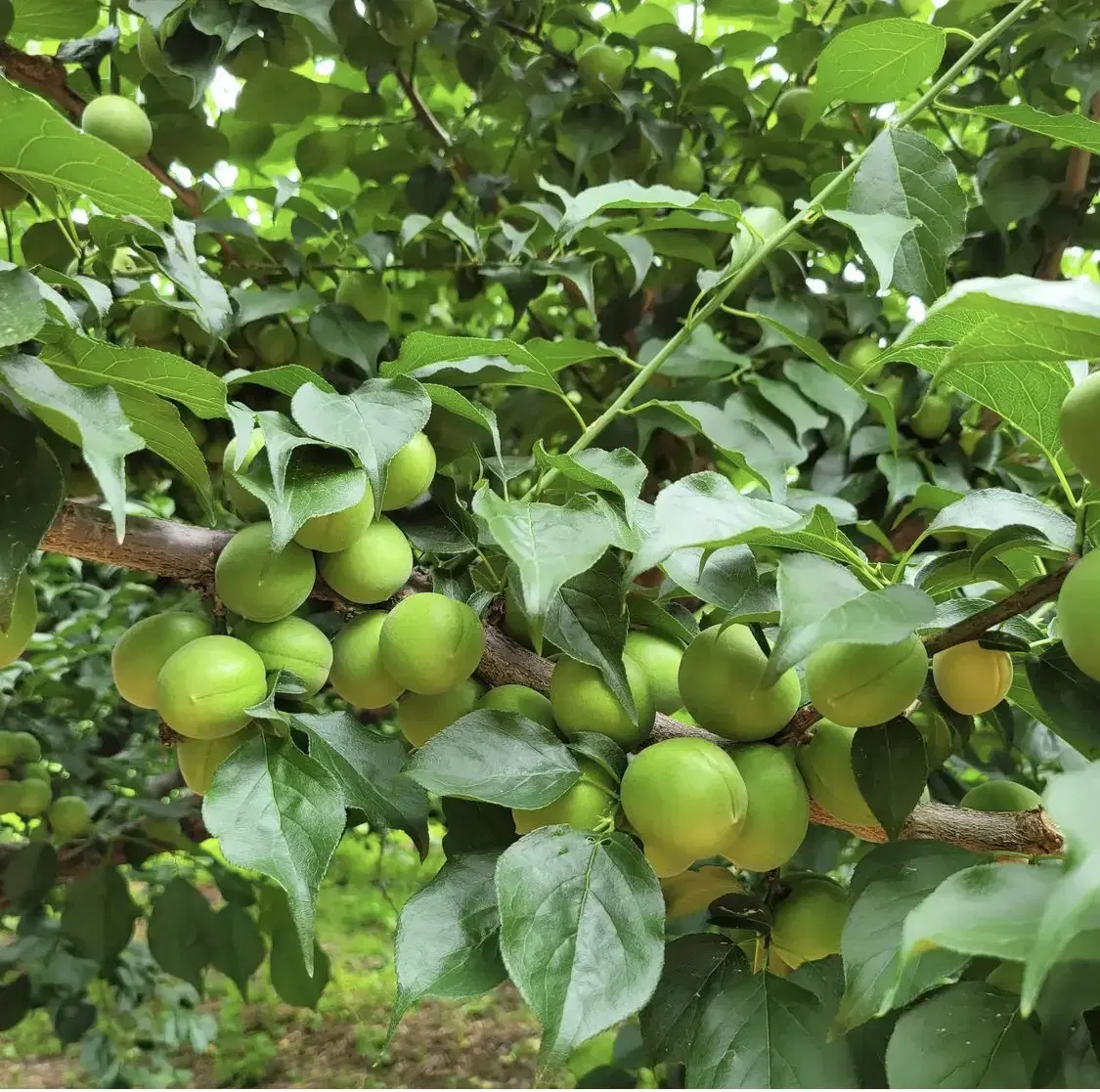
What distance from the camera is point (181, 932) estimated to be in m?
1.26

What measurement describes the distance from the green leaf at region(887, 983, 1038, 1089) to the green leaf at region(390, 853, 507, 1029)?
194 millimetres

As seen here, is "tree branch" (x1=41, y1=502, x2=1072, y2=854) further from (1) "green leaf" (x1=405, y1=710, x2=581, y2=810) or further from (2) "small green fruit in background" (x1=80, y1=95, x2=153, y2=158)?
(2) "small green fruit in background" (x1=80, y1=95, x2=153, y2=158)

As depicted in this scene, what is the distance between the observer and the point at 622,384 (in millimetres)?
1260

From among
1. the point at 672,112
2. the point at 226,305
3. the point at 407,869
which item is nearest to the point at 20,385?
the point at 226,305

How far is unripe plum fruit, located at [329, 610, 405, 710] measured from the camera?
2.03ft

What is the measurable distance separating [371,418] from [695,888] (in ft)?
1.39

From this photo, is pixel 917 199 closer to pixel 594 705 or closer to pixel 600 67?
pixel 594 705

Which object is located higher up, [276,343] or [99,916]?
Result: [276,343]

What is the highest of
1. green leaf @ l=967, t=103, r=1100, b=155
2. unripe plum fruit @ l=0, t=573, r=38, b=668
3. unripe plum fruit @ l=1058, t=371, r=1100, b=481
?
green leaf @ l=967, t=103, r=1100, b=155

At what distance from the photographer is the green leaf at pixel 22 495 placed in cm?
48

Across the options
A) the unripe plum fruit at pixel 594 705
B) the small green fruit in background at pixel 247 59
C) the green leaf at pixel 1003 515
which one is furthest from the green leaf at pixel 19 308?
the small green fruit in background at pixel 247 59

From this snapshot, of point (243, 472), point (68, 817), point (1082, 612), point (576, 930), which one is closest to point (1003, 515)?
point (1082, 612)

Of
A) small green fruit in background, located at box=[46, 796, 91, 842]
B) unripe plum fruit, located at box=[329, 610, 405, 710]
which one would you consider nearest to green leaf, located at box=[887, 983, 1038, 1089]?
unripe plum fruit, located at box=[329, 610, 405, 710]

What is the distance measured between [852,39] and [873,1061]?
2.21ft
